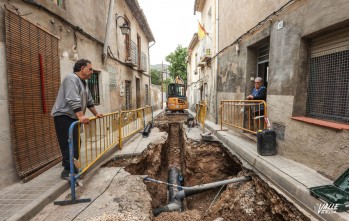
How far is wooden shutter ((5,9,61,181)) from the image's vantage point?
2783 millimetres

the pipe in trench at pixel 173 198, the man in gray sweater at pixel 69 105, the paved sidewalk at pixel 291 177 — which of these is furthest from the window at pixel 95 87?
the paved sidewalk at pixel 291 177

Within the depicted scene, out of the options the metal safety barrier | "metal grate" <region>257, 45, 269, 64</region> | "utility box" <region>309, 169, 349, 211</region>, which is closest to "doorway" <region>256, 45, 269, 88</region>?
"metal grate" <region>257, 45, 269, 64</region>

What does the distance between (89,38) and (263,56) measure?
5136 millimetres

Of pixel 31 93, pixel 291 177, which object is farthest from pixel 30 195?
pixel 291 177

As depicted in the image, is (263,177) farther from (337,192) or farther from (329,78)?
(329,78)

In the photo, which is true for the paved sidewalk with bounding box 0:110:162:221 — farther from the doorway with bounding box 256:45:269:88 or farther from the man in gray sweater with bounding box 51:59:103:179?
the doorway with bounding box 256:45:269:88

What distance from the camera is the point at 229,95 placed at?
6.95m

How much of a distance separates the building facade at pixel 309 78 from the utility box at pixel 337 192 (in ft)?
0.91

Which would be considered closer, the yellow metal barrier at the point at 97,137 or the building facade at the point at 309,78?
the building facade at the point at 309,78

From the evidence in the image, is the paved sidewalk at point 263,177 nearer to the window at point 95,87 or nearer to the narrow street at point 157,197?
the narrow street at point 157,197

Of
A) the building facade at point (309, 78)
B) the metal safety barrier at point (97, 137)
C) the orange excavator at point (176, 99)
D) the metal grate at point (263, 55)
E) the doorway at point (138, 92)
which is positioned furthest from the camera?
the orange excavator at point (176, 99)

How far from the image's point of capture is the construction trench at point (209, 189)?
2641mm

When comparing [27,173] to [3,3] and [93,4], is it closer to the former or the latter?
[3,3]

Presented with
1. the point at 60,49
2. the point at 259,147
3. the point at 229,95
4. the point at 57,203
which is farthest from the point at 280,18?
the point at 57,203
